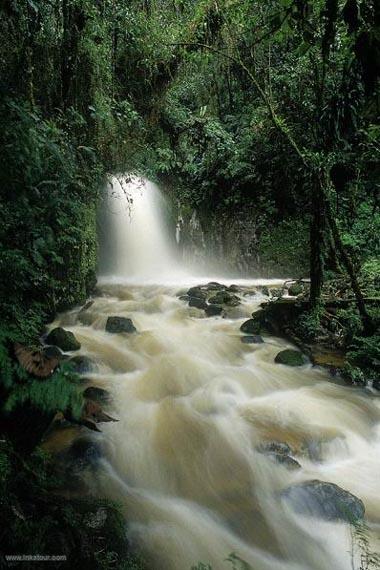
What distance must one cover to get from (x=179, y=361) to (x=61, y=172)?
3317 millimetres

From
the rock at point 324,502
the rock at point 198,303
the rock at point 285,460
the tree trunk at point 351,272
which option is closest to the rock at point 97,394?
the rock at point 285,460

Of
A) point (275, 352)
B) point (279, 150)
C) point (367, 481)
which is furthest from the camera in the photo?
point (279, 150)

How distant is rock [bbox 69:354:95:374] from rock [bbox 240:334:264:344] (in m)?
2.68

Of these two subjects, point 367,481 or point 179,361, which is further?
point 179,361

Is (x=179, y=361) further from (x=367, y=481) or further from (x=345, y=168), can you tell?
(x=345, y=168)

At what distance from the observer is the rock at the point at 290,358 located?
5.72m

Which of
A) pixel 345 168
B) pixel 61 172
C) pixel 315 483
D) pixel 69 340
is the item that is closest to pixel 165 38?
pixel 345 168

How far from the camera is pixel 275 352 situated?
614cm

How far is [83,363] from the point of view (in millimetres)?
5316

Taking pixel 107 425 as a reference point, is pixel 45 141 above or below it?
above

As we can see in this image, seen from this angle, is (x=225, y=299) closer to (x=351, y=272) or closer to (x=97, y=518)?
(x=351, y=272)

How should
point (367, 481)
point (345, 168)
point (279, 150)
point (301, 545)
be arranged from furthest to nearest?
point (279, 150), point (345, 168), point (367, 481), point (301, 545)

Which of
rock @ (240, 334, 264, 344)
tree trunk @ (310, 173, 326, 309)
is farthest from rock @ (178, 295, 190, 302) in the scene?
tree trunk @ (310, 173, 326, 309)

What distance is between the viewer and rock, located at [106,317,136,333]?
677 centimetres
